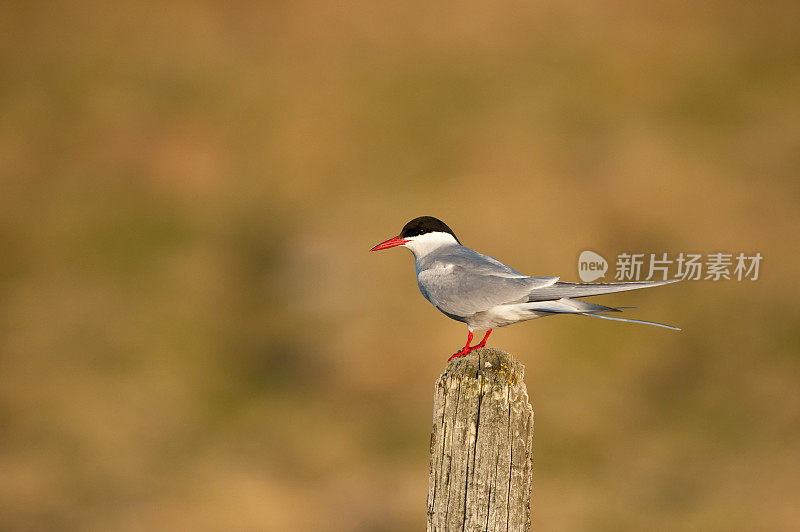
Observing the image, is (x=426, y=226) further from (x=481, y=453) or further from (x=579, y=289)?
(x=481, y=453)

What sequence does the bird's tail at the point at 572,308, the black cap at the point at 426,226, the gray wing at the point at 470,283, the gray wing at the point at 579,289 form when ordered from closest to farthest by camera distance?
1. the gray wing at the point at 579,289
2. the bird's tail at the point at 572,308
3. the gray wing at the point at 470,283
4. the black cap at the point at 426,226

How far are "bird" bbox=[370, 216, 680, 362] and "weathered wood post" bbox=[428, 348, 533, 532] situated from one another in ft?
1.08

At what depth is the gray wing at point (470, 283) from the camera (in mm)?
3359

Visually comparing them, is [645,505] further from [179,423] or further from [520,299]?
[520,299]

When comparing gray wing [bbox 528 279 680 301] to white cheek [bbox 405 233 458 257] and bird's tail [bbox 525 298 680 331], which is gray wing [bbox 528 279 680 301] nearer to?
bird's tail [bbox 525 298 680 331]

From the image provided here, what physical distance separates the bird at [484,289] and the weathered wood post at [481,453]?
329 millimetres

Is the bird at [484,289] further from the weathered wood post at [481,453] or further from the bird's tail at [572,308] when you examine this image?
the weathered wood post at [481,453]

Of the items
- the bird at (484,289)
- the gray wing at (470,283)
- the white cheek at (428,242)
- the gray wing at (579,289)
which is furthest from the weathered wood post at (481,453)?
the white cheek at (428,242)

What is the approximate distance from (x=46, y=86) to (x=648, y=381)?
9349 mm

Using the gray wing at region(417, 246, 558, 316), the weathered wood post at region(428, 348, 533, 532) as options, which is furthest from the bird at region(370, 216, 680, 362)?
the weathered wood post at region(428, 348, 533, 532)

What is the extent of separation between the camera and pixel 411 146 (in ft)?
35.6

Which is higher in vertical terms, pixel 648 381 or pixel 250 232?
pixel 250 232

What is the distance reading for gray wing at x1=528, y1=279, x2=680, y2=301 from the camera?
2803 mm

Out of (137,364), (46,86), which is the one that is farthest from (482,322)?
(46,86)
